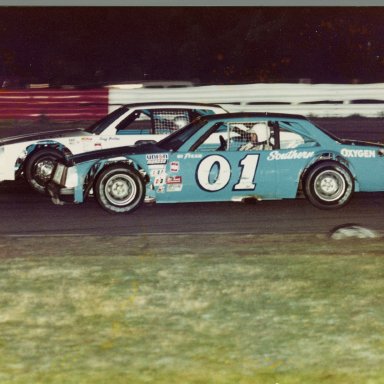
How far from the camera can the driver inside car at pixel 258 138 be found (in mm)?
10820

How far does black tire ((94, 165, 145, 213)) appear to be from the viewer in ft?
34.9

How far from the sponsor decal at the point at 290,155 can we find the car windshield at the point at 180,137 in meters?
0.94

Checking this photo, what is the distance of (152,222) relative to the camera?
1042 centimetres

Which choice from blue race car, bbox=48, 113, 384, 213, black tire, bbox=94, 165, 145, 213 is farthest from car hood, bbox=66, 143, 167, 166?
black tire, bbox=94, 165, 145, 213

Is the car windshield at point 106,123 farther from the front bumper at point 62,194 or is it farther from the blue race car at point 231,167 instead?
the front bumper at point 62,194

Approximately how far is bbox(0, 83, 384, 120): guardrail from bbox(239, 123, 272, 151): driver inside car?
1350 centimetres

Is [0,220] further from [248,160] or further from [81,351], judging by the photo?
[81,351]

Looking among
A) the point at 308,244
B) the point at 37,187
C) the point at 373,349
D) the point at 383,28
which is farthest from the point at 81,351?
the point at 383,28

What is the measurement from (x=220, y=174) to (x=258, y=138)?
0.69 m

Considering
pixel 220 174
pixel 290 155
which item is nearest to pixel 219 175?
pixel 220 174

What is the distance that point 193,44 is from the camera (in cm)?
3900

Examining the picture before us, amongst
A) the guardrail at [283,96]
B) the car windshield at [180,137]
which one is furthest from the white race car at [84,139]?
the guardrail at [283,96]

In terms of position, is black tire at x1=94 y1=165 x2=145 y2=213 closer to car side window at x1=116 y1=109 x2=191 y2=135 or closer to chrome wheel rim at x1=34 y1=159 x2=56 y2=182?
car side window at x1=116 y1=109 x2=191 y2=135

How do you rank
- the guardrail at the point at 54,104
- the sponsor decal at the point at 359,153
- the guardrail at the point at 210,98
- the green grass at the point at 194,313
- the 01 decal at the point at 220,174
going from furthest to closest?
the guardrail at the point at 54,104, the guardrail at the point at 210,98, the sponsor decal at the point at 359,153, the 01 decal at the point at 220,174, the green grass at the point at 194,313
